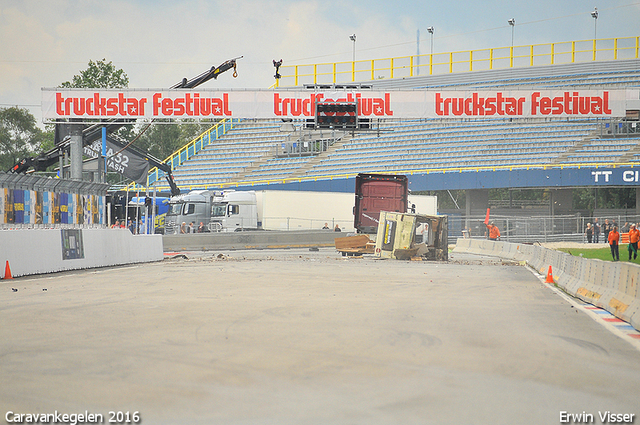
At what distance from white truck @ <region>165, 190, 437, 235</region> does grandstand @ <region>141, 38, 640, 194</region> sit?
18.5 ft

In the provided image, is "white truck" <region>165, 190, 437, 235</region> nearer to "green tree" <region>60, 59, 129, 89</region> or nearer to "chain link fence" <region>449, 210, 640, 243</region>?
"chain link fence" <region>449, 210, 640, 243</region>

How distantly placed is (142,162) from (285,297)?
2254cm

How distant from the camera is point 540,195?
168 feet

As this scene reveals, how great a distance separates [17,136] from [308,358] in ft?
263

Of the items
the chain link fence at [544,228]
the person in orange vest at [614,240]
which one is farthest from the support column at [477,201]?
the person in orange vest at [614,240]

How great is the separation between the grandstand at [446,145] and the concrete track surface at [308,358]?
35.3 m

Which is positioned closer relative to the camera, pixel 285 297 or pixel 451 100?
pixel 285 297

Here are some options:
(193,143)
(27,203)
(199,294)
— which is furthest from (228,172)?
(199,294)

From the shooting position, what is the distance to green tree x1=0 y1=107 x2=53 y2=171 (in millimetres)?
77062

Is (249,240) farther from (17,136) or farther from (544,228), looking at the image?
(17,136)

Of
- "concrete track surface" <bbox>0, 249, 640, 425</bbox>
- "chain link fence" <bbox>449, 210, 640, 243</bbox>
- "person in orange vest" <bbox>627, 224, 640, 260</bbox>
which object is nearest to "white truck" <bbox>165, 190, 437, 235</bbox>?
"chain link fence" <bbox>449, 210, 640, 243</bbox>

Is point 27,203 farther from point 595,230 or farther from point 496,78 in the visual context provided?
point 496,78

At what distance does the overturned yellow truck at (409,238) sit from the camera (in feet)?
88.8

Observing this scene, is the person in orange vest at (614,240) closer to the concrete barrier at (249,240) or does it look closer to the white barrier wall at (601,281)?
the white barrier wall at (601,281)
